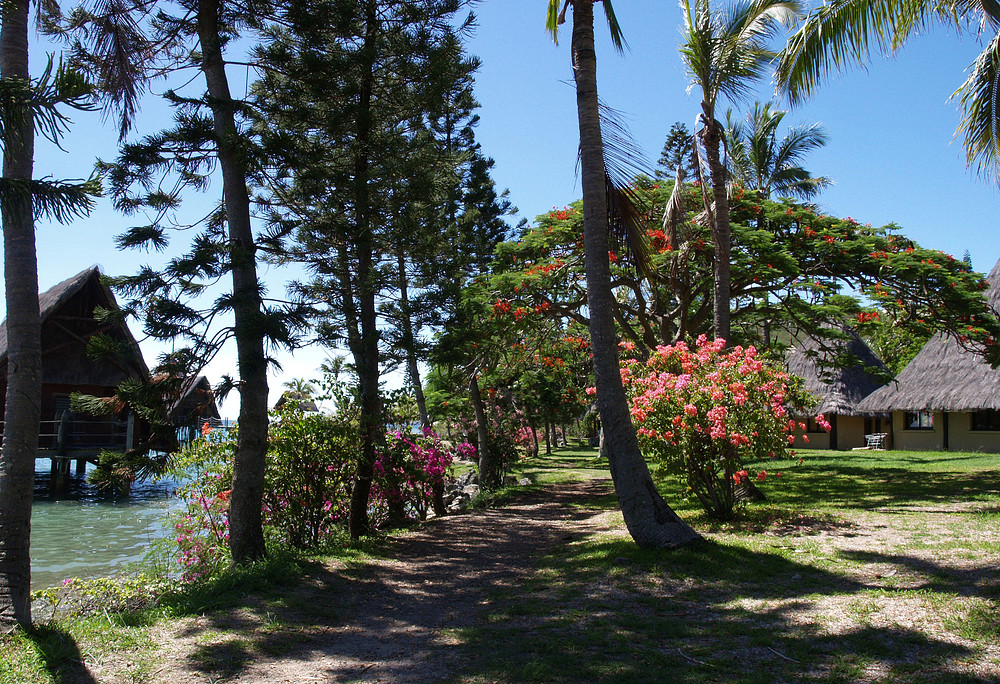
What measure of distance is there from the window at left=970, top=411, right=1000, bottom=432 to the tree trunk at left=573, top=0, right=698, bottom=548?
727 inches

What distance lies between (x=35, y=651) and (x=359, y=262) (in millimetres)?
6168

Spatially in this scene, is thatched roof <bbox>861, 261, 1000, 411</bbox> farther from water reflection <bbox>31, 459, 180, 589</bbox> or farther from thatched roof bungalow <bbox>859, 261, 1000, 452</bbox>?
water reflection <bbox>31, 459, 180, 589</bbox>

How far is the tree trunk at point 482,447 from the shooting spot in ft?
50.1

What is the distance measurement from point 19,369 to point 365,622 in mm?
3368

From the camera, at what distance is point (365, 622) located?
5.34m

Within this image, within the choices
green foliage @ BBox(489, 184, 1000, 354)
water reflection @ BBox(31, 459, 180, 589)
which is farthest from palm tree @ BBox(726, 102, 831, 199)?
water reflection @ BBox(31, 459, 180, 589)

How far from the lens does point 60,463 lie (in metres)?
21.1

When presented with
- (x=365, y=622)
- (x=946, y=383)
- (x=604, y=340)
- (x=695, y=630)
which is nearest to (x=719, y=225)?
(x=604, y=340)

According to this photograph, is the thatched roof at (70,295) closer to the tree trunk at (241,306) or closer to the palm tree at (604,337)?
the tree trunk at (241,306)

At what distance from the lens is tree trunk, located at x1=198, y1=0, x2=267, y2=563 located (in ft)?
21.7

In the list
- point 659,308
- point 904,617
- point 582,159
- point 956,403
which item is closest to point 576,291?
point 659,308

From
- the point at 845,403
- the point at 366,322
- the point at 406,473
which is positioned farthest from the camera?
the point at 845,403

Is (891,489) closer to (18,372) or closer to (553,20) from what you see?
(553,20)

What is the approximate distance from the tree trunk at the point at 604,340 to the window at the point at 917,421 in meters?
20.5
